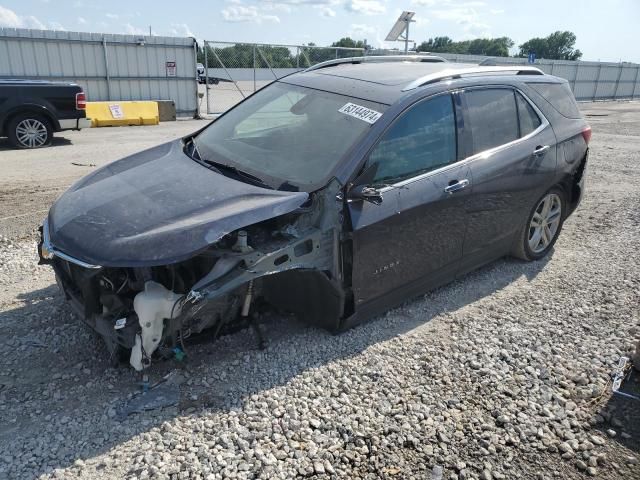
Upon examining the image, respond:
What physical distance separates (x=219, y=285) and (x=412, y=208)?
4.91ft

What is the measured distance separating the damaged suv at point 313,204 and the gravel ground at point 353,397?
0.28m

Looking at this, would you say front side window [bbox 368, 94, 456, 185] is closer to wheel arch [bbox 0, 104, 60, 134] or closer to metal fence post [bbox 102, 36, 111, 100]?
wheel arch [bbox 0, 104, 60, 134]

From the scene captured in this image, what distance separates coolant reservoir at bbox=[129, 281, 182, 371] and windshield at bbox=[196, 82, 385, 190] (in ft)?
3.34

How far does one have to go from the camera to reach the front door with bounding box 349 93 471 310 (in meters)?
3.57

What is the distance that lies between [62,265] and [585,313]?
3996 mm

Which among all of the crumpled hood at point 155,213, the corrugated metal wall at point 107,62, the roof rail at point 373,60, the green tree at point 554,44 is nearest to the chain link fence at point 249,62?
the corrugated metal wall at point 107,62

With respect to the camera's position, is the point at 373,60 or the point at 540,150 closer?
the point at 540,150

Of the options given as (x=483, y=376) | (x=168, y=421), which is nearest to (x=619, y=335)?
(x=483, y=376)

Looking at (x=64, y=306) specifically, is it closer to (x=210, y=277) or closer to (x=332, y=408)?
(x=210, y=277)

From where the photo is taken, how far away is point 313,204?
341 cm

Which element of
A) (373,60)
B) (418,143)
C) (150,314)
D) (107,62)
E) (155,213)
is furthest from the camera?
(107,62)

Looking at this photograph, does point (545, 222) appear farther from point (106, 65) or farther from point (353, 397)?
point (106, 65)

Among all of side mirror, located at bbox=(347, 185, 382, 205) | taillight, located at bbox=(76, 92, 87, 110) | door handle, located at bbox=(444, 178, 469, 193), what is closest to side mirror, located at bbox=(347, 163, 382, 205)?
side mirror, located at bbox=(347, 185, 382, 205)

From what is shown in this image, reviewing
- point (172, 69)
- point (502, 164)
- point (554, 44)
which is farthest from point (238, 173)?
point (554, 44)
